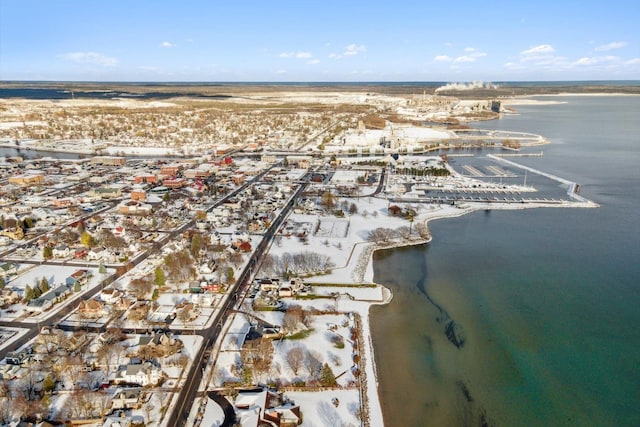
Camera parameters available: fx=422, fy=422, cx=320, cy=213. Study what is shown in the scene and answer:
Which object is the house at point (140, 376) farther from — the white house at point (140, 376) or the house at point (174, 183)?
the house at point (174, 183)

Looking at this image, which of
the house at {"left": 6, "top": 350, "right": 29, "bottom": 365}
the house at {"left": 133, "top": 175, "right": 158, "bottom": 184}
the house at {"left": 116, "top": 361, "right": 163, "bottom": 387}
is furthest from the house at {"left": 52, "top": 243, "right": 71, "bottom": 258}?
the house at {"left": 133, "top": 175, "right": 158, "bottom": 184}

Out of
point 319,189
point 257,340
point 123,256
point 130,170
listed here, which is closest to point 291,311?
point 257,340

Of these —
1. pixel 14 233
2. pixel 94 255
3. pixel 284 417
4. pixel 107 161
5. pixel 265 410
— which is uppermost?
pixel 107 161

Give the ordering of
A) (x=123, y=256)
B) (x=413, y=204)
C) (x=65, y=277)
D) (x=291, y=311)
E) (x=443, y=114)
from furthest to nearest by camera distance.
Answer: (x=443, y=114) < (x=413, y=204) < (x=123, y=256) < (x=65, y=277) < (x=291, y=311)

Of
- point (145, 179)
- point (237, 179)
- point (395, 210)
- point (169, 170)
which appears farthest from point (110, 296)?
point (169, 170)

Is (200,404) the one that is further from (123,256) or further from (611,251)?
(611,251)

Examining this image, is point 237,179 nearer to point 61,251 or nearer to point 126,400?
point 61,251
